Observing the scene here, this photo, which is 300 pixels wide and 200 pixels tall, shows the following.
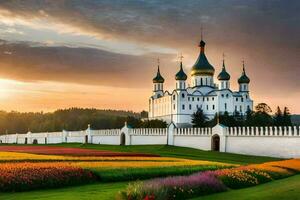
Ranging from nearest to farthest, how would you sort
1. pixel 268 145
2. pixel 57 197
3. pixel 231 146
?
1. pixel 57 197
2. pixel 268 145
3. pixel 231 146

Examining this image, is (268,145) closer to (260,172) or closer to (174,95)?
(260,172)

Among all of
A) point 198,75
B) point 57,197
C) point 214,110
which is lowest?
point 57,197

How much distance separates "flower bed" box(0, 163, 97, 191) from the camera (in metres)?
19.7

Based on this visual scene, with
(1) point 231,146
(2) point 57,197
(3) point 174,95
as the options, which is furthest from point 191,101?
(2) point 57,197

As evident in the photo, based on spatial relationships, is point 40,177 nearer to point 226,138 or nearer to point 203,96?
point 226,138

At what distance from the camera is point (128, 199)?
15.4 meters

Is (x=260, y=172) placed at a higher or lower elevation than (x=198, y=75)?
lower

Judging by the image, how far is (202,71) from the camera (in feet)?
406

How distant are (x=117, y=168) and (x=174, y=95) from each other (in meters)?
98.2

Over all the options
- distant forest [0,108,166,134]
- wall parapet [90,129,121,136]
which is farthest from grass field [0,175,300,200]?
distant forest [0,108,166,134]

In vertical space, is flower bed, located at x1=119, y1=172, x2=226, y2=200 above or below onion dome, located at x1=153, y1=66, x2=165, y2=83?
below

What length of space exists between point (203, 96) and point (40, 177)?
106 metres

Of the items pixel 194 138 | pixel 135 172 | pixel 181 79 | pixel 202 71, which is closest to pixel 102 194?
pixel 135 172

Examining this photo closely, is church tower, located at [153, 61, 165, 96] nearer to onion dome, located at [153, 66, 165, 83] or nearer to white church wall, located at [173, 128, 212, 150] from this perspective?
onion dome, located at [153, 66, 165, 83]
